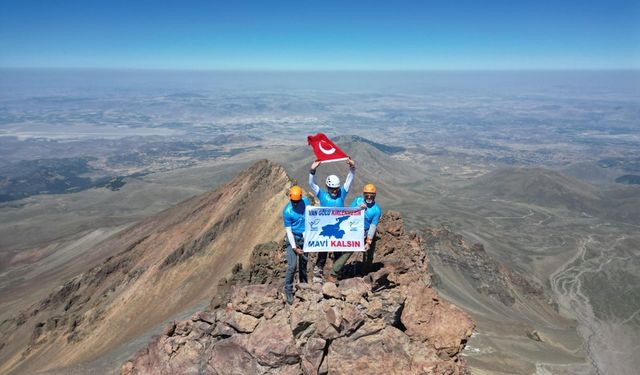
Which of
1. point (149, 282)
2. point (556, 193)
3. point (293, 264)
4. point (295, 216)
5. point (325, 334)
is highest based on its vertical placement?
point (295, 216)

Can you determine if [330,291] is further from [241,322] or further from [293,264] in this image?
[241,322]

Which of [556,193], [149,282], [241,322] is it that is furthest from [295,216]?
[556,193]

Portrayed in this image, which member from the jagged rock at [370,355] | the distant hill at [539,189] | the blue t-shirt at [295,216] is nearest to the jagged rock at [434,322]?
the jagged rock at [370,355]

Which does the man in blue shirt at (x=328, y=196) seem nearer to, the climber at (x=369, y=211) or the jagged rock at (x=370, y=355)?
the climber at (x=369, y=211)

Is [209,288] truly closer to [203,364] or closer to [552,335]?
[203,364]

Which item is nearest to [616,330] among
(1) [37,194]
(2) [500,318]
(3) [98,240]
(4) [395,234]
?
(2) [500,318]

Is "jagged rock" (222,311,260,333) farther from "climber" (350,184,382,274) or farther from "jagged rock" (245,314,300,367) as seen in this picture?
"climber" (350,184,382,274)
